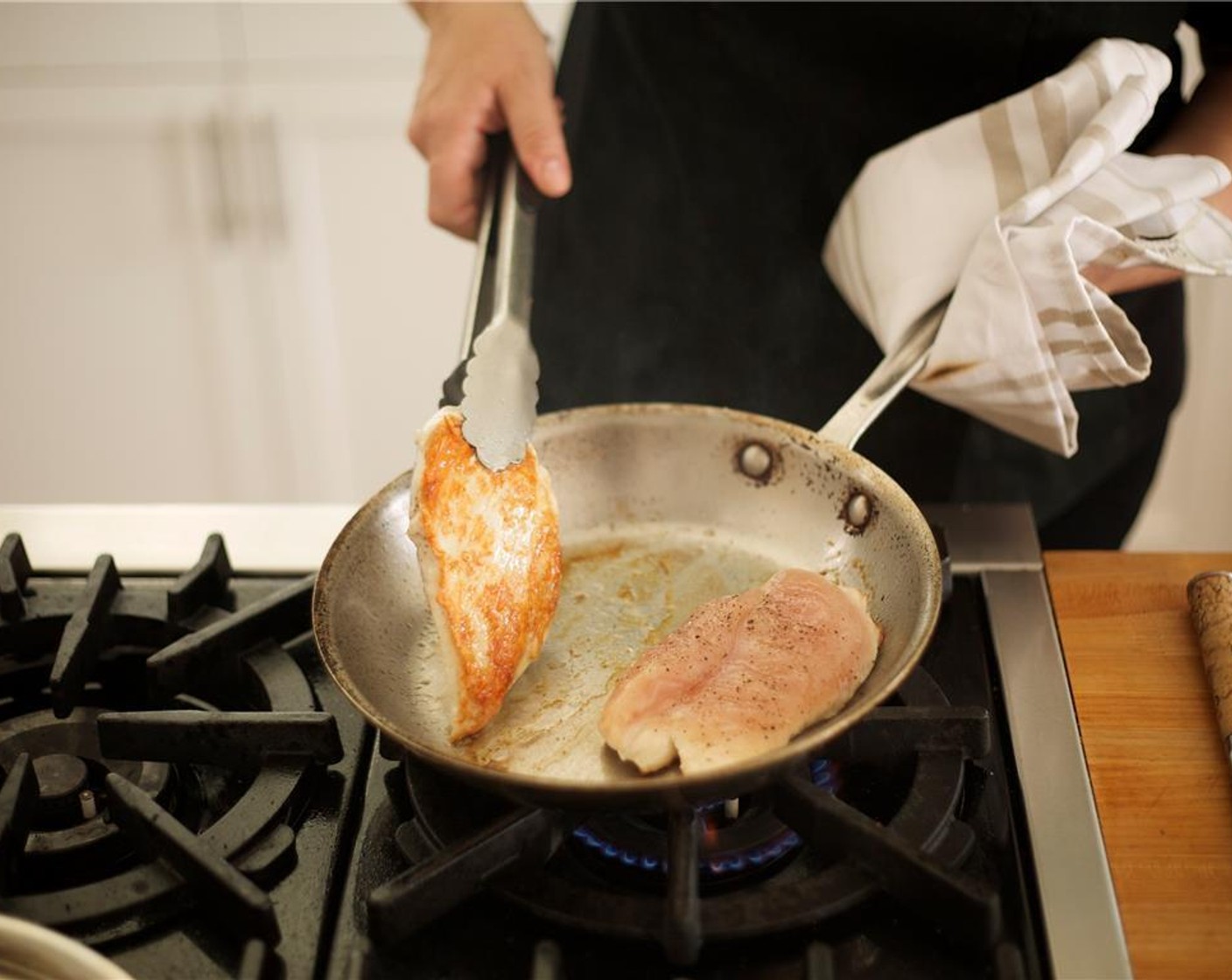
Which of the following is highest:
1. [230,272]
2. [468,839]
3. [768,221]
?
[768,221]

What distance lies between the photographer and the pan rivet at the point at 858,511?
881mm

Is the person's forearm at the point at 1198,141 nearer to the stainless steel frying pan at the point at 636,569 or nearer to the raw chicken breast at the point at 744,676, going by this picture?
the stainless steel frying pan at the point at 636,569

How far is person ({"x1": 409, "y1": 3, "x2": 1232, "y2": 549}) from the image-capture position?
1117 millimetres

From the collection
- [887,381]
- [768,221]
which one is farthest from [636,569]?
[768,221]

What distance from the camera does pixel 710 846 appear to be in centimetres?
67

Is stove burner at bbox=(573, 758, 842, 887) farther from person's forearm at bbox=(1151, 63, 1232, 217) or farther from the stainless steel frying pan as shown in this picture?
person's forearm at bbox=(1151, 63, 1232, 217)

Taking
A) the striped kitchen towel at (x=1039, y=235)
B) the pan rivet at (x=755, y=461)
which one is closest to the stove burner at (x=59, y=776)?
the pan rivet at (x=755, y=461)

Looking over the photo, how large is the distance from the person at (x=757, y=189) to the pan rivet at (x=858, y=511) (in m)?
0.34

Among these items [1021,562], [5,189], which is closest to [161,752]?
[1021,562]

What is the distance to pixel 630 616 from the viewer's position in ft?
2.89

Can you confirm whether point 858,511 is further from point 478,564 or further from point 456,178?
point 456,178

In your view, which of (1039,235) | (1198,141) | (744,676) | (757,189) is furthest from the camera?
(757,189)

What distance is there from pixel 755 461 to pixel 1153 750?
34 centimetres

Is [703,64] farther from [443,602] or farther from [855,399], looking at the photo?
[443,602]
